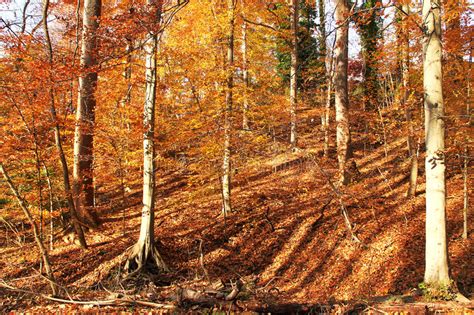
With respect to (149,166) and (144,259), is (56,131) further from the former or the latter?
(144,259)

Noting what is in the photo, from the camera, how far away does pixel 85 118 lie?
1034cm

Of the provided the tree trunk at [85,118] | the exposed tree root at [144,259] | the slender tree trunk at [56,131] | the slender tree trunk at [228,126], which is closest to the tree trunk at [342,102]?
the slender tree trunk at [228,126]

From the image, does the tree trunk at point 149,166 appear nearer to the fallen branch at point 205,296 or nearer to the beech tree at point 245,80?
the fallen branch at point 205,296

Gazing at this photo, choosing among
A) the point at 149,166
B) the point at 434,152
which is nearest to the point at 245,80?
the point at 149,166

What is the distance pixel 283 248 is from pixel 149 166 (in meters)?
4.87

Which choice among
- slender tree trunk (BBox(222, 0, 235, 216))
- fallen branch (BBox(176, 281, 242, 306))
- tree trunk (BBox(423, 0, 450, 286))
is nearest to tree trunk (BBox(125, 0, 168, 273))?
slender tree trunk (BBox(222, 0, 235, 216))

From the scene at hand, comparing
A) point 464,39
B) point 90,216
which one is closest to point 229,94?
point 90,216

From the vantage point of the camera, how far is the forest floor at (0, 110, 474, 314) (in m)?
5.69

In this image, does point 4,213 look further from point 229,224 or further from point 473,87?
point 473,87

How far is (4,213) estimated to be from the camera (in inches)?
484

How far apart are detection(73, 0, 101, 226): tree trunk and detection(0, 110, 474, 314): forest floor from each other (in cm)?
167

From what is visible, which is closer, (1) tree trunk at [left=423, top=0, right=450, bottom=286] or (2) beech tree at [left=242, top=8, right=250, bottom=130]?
(1) tree trunk at [left=423, top=0, right=450, bottom=286]

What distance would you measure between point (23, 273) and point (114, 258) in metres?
2.56

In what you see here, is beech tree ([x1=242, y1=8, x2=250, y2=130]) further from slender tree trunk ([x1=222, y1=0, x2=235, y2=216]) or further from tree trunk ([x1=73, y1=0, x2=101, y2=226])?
tree trunk ([x1=73, y1=0, x2=101, y2=226])
